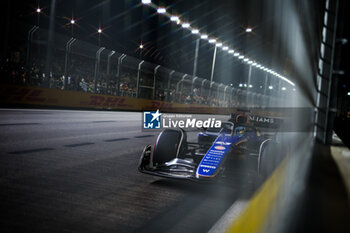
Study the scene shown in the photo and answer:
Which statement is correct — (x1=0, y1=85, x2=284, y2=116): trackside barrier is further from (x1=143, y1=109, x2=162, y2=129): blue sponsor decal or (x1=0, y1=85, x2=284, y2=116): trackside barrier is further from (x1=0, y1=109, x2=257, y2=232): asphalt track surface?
→ (x1=0, y1=109, x2=257, y2=232): asphalt track surface

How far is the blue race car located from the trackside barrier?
11146mm

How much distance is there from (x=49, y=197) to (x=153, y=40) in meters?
39.3

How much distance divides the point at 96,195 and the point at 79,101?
50.3 feet

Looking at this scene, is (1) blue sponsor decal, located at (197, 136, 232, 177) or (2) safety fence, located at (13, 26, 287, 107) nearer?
(1) blue sponsor decal, located at (197, 136, 232, 177)

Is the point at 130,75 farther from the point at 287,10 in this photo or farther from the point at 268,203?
the point at 268,203

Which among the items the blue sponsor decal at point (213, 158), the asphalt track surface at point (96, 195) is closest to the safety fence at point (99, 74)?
the asphalt track surface at point (96, 195)

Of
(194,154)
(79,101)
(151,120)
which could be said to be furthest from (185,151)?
(79,101)

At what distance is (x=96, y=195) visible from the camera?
376 centimetres

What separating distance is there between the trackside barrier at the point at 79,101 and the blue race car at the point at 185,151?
11146 mm

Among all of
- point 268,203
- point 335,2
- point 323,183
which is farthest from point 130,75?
point 268,203

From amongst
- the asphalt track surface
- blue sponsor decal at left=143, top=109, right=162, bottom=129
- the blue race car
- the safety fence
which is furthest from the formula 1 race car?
the safety fence

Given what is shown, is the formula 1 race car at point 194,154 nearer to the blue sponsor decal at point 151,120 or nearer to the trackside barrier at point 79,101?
the blue sponsor decal at point 151,120

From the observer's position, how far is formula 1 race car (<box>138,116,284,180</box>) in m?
4.33

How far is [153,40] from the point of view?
41500 millimetres
